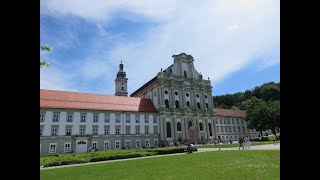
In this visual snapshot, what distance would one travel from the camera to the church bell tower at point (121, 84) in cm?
A: 8450

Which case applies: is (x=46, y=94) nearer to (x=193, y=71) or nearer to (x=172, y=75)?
(x=172, y=75)

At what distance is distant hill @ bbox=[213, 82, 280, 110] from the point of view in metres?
116

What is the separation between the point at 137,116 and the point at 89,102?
35.3 ft

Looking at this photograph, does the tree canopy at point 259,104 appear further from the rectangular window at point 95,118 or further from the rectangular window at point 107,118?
the rectangular window at point 95,118

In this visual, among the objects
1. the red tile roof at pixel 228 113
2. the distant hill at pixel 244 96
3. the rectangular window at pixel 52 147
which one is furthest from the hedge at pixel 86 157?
the distant hill at pixel 244 96

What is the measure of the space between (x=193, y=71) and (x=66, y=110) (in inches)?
1345

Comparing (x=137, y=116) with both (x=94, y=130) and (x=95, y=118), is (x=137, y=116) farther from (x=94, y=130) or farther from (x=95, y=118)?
(x=94, y=130)

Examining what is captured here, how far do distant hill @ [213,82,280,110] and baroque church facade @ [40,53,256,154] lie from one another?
52.3m

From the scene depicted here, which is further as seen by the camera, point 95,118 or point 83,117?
point 95,118

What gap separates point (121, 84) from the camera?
85.1 m

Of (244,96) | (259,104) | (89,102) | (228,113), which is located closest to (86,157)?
(89,102)

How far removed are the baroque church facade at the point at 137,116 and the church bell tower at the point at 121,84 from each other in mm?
6610
